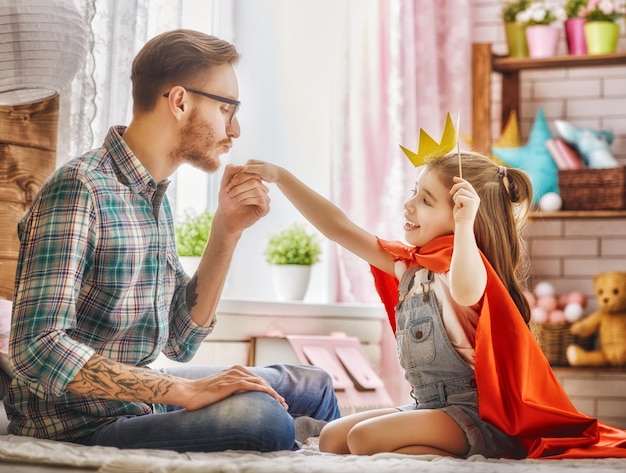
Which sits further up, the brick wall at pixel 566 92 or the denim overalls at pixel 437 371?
the brick wall at pixel 566 92

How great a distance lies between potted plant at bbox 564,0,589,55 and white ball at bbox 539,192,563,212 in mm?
630

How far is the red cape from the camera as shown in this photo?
1667 millimetres

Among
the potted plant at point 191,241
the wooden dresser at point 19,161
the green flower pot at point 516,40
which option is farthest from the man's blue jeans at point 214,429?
the green flower pot at point 516,40

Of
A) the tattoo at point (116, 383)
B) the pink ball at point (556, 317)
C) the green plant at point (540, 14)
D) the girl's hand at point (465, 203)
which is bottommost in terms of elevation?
the pink ball at point (556, 317)

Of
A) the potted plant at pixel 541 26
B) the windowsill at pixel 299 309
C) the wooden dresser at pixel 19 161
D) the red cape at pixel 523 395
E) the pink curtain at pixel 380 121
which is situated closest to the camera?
the red cape at pixel 523 395

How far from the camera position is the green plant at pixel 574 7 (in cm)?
384

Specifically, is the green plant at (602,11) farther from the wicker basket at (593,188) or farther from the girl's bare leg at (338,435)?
the girl's bare leg at (338,435)

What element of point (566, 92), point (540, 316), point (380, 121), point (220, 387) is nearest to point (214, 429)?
point (220, 387)

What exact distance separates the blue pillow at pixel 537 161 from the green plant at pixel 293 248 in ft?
3.22

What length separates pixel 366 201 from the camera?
11.9 feet

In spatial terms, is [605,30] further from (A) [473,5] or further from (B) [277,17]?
(B) [277,17]

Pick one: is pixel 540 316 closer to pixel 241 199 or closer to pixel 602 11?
pixel 602 11

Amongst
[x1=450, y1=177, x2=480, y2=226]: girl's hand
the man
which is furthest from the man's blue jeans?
[x1=450, y1=177, x2=480, y2=226]: girl's hand

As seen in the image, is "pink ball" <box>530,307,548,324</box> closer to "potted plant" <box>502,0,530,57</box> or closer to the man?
"potted plant" <box>502,0,530,57</box>
